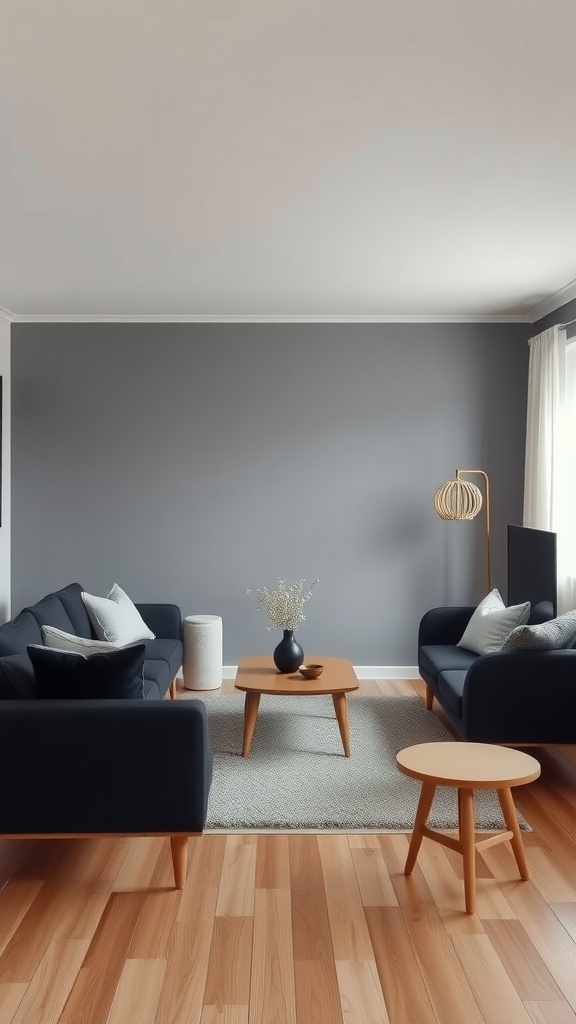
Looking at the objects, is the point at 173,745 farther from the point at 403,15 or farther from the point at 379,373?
the point at 379,373

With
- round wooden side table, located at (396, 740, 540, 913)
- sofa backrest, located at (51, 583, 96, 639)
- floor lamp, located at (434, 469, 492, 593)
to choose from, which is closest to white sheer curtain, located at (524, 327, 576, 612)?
floor lamp, located at (434, 469, 492, 593)

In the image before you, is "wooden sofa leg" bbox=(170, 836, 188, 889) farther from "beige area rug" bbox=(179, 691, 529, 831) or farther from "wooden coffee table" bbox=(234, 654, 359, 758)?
"wooden coffee table" bbox=(234, 654, 359, 758)

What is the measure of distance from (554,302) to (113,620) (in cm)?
368

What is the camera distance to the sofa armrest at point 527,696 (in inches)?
164

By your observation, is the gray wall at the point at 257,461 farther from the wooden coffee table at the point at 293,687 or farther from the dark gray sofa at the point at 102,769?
the dark gray sofa at the point at 102,769

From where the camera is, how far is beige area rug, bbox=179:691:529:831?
12.6 feet

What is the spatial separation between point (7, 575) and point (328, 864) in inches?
159

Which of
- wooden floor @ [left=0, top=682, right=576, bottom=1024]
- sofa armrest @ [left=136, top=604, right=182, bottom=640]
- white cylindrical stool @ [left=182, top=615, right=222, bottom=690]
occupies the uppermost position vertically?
sofa armrest @ [left=136, top=604, right=182, bottom=640]

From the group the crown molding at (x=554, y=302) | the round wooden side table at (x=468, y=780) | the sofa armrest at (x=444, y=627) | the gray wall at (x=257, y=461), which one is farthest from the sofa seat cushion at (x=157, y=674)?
the crown molding at (x=554, y=302)

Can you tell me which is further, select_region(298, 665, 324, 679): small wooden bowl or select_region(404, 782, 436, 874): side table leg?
select_region(298, 665, 324, 679): small wooden bowl

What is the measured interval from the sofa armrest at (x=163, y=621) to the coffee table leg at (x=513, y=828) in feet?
10.5

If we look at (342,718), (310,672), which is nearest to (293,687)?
(310,672)

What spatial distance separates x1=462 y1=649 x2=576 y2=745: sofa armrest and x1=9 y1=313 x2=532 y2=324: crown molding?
3.27 meters

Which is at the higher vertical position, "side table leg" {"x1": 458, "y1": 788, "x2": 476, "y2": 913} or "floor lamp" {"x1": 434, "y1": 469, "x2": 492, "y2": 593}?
"floor lamp" {"x1": 434, "y1": 469, "x2": 492, "y2": 593}
